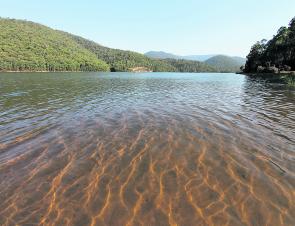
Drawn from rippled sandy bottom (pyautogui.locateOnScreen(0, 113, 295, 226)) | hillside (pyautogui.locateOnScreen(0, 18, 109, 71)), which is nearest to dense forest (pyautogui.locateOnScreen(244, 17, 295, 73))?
rippled sandy bottom (pyautogui.locateOnScreen(0, 113, 295, 226))

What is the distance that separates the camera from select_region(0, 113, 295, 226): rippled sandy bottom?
5.34m

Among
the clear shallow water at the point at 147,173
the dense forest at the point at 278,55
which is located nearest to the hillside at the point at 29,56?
the dense forest at the point at 278,55

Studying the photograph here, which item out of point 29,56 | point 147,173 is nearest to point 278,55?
point 147,173

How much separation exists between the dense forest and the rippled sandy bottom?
298 feet

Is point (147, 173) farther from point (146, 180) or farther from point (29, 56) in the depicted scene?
point (29, 56)

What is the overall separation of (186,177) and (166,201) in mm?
1567

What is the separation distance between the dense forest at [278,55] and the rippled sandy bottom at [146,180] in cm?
9088

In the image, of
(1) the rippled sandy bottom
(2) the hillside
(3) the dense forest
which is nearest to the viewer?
(1) the rippled sandy bottom

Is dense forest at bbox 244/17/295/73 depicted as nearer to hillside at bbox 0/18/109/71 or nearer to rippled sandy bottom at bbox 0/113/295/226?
rippled sandy bottom at bbox 0/113/295/226

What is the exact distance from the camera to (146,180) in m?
6.98

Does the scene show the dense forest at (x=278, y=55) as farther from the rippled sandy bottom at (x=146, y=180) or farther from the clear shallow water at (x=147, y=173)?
the rippled sandy bottom at (x=146, y=180)

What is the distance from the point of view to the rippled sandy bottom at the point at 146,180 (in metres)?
5.34

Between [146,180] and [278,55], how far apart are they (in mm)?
113737

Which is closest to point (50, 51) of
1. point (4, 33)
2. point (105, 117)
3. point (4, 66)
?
point (4, 33)
